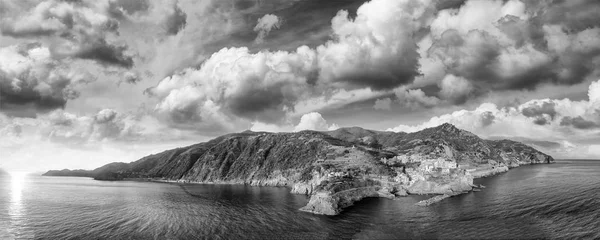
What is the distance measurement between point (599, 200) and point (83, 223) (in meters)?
179

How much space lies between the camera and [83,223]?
325 feet

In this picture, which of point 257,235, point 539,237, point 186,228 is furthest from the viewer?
point 186,228

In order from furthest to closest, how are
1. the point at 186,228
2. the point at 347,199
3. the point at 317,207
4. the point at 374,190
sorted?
the point at 374,190 → the point at 347,199 → the point at 317,207 → the point at 186,228

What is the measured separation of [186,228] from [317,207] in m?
Result: 46.5

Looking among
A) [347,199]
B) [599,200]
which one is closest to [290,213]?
[347,199]

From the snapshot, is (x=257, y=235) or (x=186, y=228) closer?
(x=257, y=235)

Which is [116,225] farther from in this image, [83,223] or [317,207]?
[317,207]

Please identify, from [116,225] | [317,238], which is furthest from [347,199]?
[116,225]

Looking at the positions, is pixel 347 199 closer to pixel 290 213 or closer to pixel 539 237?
pixel 290 213

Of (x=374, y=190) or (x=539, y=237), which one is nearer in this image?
(x=539, y=237)

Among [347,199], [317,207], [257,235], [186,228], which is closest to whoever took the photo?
[257,235]

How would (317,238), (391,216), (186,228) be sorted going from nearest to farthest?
(317,238) < (186,228) < (391,216)

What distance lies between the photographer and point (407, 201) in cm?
12738

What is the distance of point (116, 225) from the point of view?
96.2 m
